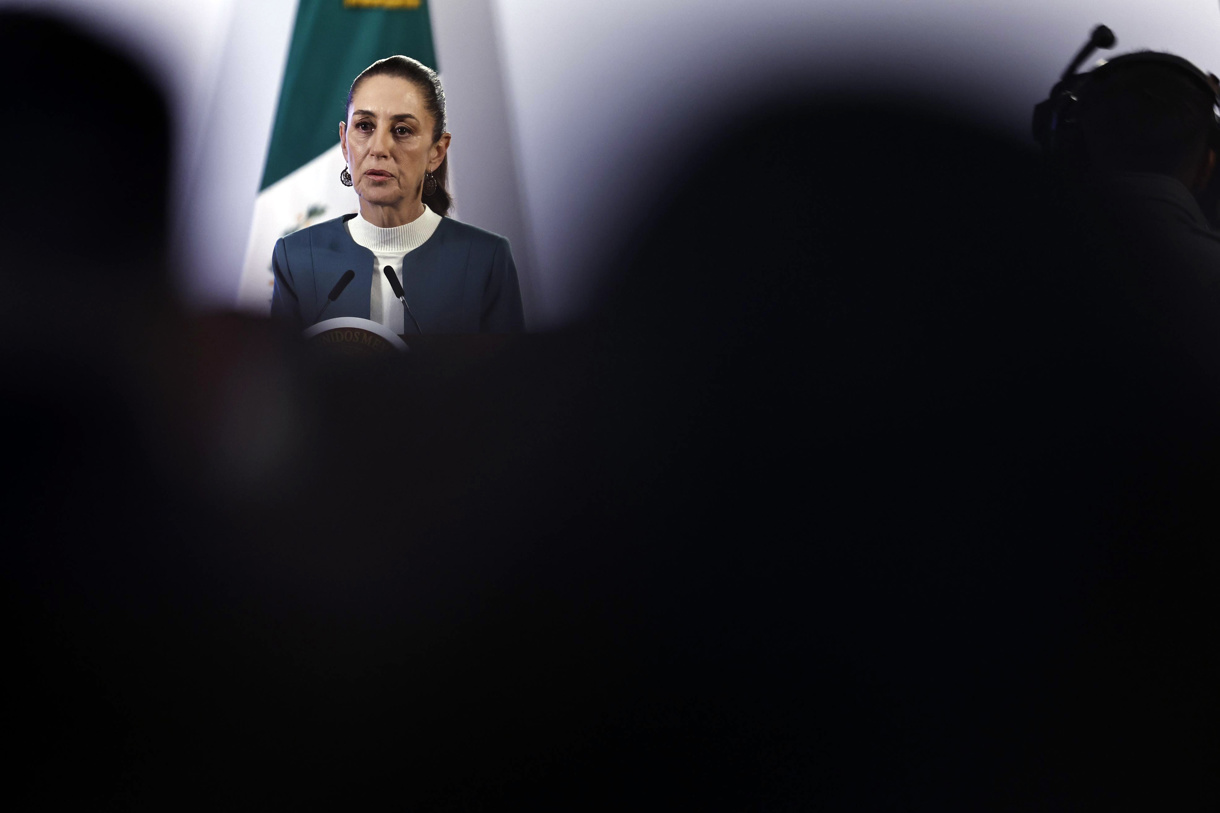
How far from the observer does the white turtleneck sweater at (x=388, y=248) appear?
1316 mm

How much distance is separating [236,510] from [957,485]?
0.59 m

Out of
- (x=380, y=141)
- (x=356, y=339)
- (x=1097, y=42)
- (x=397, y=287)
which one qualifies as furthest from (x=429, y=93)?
(x=1097, y=42)

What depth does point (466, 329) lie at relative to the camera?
4.43 ft

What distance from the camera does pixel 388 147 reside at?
1355 mm

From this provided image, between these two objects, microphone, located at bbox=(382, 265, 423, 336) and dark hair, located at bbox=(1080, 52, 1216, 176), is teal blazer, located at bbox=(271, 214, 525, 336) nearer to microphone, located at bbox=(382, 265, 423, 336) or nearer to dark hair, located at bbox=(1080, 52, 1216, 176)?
microphone, located at bbox=(382, 265, 423, 336)

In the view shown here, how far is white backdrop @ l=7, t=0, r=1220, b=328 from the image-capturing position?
5.18 ft

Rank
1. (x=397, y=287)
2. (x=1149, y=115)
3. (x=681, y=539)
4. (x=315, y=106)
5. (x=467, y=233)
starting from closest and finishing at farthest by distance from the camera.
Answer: (x=681, y=539), (x=1149, y=115), (x=397, y=287), (x=467, y=233), (x=315, y=106)

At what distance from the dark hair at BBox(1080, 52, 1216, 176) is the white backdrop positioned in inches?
25.0

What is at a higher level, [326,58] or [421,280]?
[326,58]

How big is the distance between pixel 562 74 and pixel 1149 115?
1.08m

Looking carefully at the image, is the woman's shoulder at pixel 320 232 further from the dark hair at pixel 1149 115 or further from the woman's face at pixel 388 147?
the dark hair at pixel 1149 115

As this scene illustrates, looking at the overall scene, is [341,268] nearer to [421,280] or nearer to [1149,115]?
[421,280]

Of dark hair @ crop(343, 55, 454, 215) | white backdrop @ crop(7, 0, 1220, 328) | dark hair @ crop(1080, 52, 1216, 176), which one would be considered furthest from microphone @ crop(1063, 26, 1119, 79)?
dark hair @ crop(343, 55, 454, 215)

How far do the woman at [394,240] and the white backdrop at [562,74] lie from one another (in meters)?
0.15
